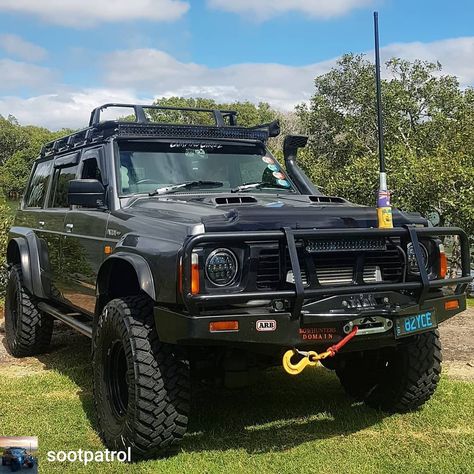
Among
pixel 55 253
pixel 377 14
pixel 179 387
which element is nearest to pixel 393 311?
pixel 179 387

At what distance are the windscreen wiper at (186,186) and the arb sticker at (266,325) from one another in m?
1.77

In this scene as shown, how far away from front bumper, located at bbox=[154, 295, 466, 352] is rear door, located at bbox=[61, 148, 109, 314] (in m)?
1.33

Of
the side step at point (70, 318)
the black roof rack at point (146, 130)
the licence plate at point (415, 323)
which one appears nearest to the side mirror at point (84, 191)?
the black roof rack at point (146, 130)

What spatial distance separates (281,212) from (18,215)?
4.55m

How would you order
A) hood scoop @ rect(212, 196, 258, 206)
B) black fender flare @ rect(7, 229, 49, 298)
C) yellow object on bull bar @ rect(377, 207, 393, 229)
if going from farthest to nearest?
black fender flare @ rect(7, 229, 49, 298), hood scoop @ rect(212, 196, 258, 206), yellow object on bull bar @ rect(377, 207, 393, 229)

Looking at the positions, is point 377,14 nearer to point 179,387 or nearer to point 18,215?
point 179,387

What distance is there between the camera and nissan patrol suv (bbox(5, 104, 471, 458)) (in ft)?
10.9

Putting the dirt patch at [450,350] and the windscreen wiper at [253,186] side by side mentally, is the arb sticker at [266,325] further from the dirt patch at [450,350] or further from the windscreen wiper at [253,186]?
the dirt patch at [450,350]

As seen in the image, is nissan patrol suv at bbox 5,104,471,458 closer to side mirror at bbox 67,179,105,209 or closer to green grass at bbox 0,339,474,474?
side mirror at bbox 67,179,105,209

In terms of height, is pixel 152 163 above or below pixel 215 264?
above

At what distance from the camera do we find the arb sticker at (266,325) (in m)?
3.26

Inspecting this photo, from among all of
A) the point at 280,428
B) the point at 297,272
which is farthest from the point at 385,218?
the point at 280,428

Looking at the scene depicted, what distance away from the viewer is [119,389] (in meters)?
3.99

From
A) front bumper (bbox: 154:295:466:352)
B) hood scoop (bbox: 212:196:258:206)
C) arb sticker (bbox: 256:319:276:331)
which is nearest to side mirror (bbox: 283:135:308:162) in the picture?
hood scoop (bbox: 212:196:258:206)
